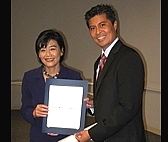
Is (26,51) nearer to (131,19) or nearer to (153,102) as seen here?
(131,19)

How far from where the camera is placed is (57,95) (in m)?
1.95

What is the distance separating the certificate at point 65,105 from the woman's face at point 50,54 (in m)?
0.13

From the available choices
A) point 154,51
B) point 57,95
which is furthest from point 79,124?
point 154,51

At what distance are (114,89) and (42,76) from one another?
0.63 m

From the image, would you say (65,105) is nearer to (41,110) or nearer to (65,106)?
(65,106)

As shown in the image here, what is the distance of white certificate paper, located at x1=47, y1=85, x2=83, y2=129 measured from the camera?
1.95m

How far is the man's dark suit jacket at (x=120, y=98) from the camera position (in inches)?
63.4

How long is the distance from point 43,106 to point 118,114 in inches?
21.3

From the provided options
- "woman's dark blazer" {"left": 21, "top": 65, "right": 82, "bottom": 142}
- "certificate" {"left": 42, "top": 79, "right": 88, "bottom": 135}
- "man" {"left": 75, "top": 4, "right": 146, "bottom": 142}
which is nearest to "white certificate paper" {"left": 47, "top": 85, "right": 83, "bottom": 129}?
"certificate" {"left": 42, "top": 79, "right": 88, "bottom": 135}

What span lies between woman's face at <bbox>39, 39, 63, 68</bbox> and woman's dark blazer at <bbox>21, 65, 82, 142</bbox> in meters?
0.12

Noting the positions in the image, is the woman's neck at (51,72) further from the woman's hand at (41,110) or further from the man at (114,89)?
the man at (114,89)

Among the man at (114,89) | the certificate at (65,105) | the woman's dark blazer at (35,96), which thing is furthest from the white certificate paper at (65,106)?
the man at (114,89)

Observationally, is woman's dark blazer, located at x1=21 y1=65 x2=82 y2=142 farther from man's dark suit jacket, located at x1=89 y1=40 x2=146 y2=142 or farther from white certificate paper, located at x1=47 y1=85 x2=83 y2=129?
man's dark suit jacket, located at x1=89 y1=40 x2=146 y2=142

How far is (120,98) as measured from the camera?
1633 mm
